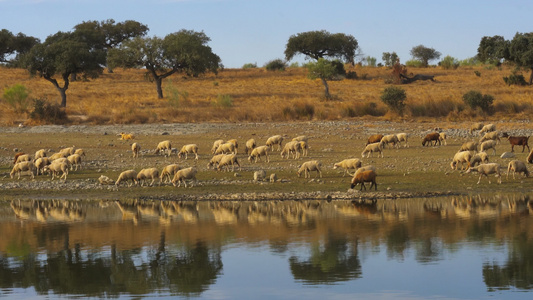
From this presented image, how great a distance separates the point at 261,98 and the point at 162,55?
9835 millimetres

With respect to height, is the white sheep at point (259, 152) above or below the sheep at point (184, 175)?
above


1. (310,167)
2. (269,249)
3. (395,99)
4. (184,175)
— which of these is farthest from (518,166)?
(395,99)

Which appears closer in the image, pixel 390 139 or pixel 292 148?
pixel 292 148

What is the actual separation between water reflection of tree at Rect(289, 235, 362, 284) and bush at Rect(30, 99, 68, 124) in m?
29.6

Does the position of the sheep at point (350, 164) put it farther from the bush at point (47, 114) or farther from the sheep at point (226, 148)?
the bush at point (47, 114)

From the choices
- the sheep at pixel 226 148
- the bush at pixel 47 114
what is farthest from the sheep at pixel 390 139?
the bush at pixel 47 114

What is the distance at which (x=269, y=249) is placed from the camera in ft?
52.7

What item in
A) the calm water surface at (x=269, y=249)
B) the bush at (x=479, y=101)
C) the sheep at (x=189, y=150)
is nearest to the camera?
the calm water surface at (x=269, y=249)

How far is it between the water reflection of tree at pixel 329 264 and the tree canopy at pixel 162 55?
4396 centimetres

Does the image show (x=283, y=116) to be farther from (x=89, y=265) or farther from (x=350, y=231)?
(x=89, y=265)

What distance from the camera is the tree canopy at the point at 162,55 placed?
59.3 m

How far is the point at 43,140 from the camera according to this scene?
118ft

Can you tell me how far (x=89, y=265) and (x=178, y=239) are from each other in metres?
2.68

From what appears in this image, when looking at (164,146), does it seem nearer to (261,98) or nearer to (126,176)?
(126,176)
